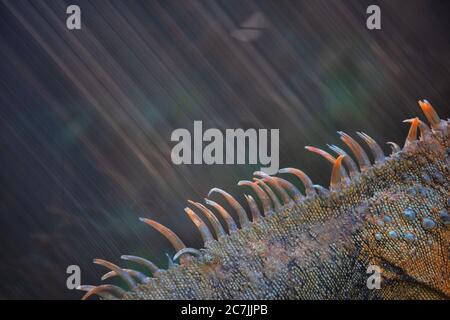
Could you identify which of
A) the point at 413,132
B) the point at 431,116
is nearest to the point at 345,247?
the point at 413,132

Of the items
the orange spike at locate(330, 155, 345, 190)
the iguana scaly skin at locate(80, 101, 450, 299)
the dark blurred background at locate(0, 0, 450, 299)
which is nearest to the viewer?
the iguana scaly skin at locate(80, 101, 450, 299)

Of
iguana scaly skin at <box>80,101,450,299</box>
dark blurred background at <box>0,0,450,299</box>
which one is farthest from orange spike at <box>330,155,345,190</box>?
dark blurred background at <box>0,0,450,299</box>

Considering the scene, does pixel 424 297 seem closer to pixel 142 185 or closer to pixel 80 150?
pixel 142 185

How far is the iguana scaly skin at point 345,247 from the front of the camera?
7.48 feet

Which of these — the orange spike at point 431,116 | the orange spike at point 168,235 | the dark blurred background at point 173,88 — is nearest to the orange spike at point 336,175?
the orange spike at point 431,116

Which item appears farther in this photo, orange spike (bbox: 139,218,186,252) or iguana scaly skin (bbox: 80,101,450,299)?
orange spike (bbox: 139,218,186,252)

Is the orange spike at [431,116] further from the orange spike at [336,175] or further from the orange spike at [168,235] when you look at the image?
the orange spike at [168,235]

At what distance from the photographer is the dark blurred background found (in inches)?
Result: 120

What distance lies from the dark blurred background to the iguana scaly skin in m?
0.72

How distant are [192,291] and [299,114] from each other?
1.35 metres

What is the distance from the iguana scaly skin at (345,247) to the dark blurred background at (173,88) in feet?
2.37

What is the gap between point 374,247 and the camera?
2291mm

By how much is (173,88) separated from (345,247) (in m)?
1.46

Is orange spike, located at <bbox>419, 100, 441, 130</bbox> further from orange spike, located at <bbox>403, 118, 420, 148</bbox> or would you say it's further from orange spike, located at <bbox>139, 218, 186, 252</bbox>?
orange spike, located at <bbox>139, 218, 186, 252</bbox>
